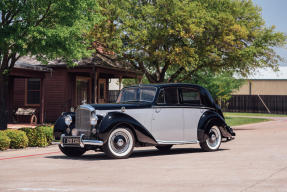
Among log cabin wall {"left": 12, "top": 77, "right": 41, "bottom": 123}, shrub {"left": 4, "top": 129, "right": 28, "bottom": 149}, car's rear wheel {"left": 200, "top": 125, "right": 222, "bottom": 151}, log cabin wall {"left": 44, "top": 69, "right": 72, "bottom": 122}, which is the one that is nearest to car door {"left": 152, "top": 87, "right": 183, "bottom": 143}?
car's rear wheel {"left": 200, "top": 125, "right": 222, "bottom": 151}

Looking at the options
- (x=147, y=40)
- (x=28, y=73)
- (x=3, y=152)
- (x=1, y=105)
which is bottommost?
(x=3, y=152)

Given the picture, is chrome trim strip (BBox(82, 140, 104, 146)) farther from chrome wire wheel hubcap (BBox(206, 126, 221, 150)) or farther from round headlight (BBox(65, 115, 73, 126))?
chrome wire wheel hubcap (BBox(206, 126, 221, 150))

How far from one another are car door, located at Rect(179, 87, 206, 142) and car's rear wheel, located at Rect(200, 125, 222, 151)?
1.14 ft

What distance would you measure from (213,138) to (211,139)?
65 millimetres

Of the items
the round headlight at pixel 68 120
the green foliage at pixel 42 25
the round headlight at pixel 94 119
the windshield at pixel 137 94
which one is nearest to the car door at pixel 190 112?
the windshield at pixel 137 94

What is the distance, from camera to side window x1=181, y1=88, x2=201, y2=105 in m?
13.5

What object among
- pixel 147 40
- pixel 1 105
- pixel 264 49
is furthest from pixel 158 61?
pixel 1 105

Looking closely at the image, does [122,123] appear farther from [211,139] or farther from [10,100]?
[10,100]

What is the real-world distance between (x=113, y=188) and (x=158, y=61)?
20624 millimetres

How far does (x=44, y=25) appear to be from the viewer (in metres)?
16.7

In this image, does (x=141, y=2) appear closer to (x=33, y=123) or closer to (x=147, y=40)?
(x=147, y=40)

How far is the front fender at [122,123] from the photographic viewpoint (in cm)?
1161

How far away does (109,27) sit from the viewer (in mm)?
26141

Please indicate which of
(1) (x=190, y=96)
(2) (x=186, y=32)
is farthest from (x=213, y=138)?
(2) (x=186, y=32)
